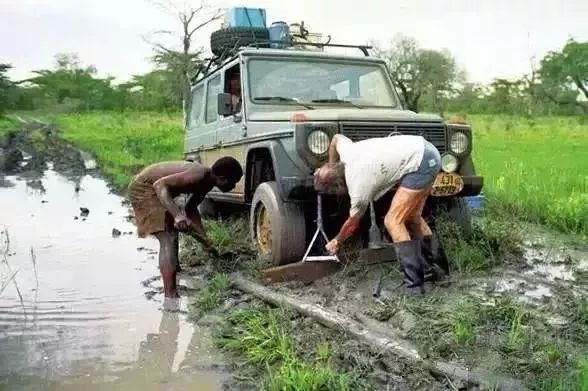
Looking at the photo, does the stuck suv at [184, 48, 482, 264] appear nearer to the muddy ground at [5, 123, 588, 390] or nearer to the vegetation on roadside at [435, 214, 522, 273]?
the vegetation on roadside at [435, 214, 522, 273]

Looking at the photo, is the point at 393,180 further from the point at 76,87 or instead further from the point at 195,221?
the point at 76,87

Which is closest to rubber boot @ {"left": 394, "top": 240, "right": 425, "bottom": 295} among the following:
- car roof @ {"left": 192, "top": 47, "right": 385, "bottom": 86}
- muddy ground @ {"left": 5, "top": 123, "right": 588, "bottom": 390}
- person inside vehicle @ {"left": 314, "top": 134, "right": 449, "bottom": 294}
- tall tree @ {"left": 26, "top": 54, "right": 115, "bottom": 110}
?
person inside vehicle @ {"left": 314, "top": 134, "right": 449, "bottom": 294}

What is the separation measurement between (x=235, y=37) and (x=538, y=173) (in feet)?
20.4

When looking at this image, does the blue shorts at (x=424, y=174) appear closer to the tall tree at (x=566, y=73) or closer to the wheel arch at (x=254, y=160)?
the wheel arch at (x=254, y=160)

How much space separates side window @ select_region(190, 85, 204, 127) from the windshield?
1.74 m

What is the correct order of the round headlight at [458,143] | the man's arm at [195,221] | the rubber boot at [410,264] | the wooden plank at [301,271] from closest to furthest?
the rubber boot at [410,264], the wooden plank at [301,271], the round headlight at [458,143], the man's arm at [195,221]

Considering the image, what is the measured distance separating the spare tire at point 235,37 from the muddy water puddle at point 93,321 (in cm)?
234

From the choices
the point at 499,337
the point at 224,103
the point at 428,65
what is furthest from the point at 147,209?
the point at 428,65

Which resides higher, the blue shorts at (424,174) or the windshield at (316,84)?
the windshield at (316,84)

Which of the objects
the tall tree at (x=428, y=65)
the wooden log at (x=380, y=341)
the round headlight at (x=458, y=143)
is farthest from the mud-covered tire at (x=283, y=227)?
the tall tree at (x=428, y=65)

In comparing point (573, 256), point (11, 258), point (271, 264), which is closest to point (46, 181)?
point (11, 258)

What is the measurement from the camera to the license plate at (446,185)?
17.6 feet

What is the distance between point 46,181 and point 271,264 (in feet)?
35.9

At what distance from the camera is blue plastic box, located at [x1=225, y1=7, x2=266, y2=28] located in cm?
804
